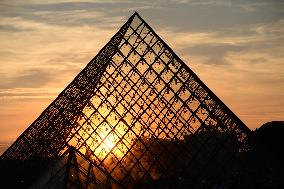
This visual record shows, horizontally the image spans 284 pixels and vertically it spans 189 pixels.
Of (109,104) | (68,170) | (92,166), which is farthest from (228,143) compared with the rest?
(68,170)

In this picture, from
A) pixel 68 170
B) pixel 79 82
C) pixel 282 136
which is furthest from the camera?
pixel 282 136

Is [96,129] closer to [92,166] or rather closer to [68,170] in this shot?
[92,166]

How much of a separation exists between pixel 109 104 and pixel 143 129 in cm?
264

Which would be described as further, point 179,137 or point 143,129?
point 179,137

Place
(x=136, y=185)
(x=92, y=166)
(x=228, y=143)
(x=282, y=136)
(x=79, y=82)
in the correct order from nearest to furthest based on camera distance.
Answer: (x=92, y=166)
(x=136, y=185)
(x=79, y=82)
(x=228, y=143)
(x=282, y=136)

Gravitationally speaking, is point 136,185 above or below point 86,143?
below

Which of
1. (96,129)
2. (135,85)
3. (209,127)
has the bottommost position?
(209,127)

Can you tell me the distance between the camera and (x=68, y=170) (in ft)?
55.8

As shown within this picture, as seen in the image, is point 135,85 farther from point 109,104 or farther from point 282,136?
point 282,136

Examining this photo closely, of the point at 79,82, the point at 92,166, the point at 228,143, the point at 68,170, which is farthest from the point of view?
the point at 228,143

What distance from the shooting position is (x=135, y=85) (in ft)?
94.0

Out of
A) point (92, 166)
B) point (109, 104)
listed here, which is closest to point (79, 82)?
point (109, 104)

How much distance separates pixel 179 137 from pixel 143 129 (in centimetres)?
439

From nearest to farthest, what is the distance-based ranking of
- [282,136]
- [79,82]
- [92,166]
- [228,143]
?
[92,166] → [79,82] → [228,143] → [282,136]
